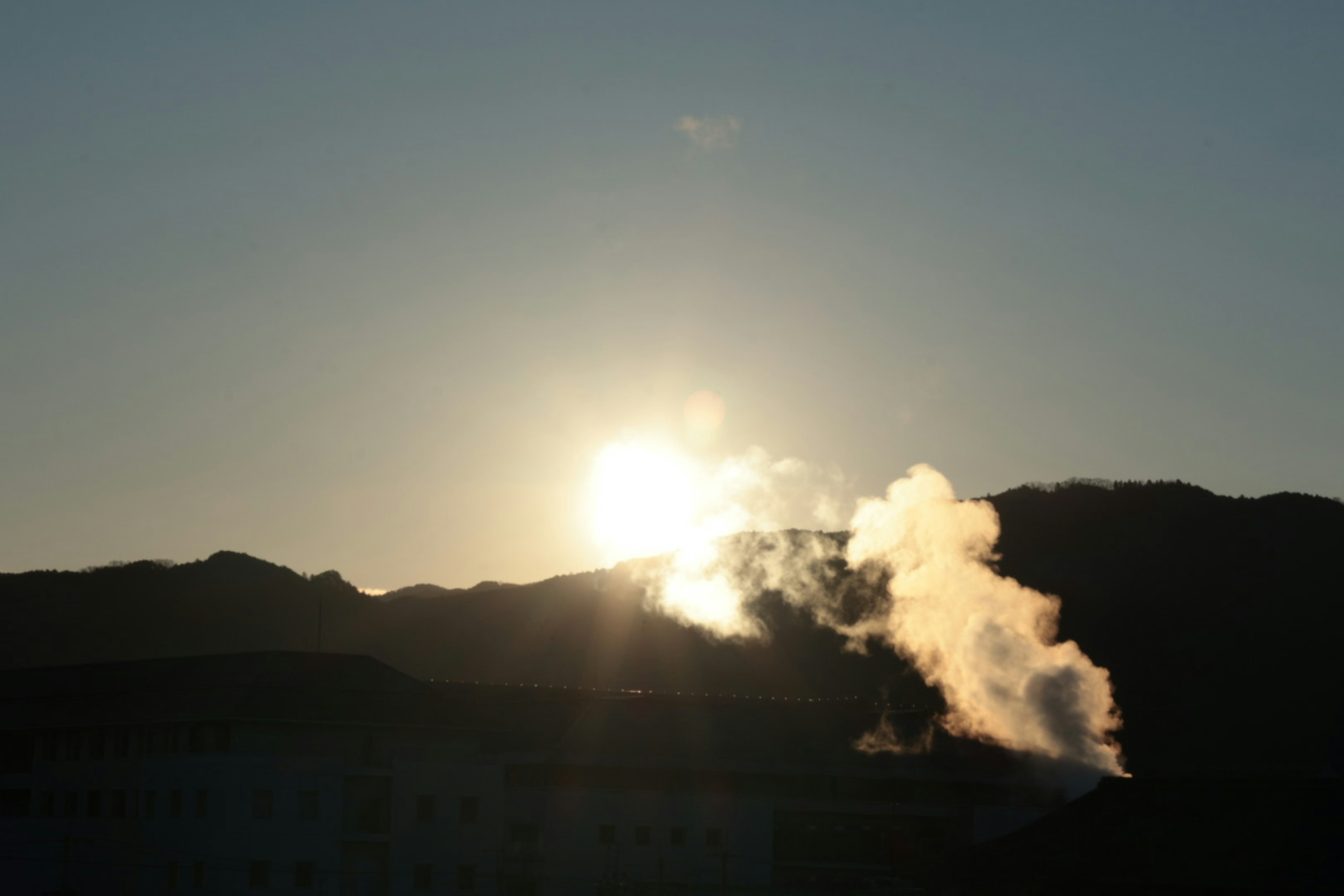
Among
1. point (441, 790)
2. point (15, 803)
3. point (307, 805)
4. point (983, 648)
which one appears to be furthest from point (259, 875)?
point (983, 648)

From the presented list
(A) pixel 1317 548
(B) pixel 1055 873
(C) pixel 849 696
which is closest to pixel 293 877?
(B) pixel 1055 873

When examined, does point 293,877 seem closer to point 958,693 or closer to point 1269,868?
point 958,693

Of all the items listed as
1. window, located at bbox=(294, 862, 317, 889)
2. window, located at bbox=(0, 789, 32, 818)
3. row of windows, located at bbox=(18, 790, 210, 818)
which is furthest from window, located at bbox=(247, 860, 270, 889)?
window, located at bbox=(0, 789, 32, 818)

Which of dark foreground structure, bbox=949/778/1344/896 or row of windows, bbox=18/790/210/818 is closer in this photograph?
dark foreground structure, bbox=949/778/1344/896

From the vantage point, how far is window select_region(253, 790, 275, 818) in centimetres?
6706

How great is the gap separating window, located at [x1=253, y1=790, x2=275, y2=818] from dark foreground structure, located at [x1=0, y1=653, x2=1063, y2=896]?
3.9 inches

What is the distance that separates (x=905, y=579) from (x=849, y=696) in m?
93.9

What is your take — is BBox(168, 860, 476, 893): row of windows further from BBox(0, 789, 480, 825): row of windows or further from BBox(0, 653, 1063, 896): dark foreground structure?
BBox(0, 789, 480, 825): row of windows

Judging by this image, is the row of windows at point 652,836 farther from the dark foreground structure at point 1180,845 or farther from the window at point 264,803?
the dark foreground structure at point 1180,845

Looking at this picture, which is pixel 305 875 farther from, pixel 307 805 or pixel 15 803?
pixel 15 803

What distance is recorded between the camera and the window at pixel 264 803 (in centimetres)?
6706

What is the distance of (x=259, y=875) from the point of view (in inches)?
2586

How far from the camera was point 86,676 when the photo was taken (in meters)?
85.9

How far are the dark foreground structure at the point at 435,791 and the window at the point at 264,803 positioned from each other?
0.10 metres
